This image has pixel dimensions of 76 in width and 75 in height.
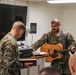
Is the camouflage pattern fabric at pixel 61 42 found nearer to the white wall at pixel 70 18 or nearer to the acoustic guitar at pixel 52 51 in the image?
the acoustic guitar at pixel 52 51

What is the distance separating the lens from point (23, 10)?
18.7ft

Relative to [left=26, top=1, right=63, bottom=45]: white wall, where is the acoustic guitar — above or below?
below

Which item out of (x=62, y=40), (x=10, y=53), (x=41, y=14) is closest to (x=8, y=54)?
(x=10, y=53)

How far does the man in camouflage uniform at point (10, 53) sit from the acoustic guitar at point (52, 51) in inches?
53.0

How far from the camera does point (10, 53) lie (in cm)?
300

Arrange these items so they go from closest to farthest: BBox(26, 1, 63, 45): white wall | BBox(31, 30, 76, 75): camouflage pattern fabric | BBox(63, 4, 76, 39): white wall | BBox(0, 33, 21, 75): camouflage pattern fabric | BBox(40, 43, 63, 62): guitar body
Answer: BBox(0, 33, 21, 75): camouflage pattern fabric < BBox(31, 30, 76, 75): camouflage pattern fabric < BBox(40, 43, 63, 62): guitar body < BBox(26, 1, 63, 45): white wall < BBox(63, 4, 76, 39): white wall

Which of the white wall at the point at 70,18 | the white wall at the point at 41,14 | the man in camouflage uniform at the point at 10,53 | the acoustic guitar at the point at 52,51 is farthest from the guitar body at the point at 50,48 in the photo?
the white wall at the point at 70,18

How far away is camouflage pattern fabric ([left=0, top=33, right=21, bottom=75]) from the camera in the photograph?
3006 millimetres

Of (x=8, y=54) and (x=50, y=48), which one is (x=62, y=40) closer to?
(x=50, y=48)

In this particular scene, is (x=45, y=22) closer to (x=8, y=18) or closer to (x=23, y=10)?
(x=23, y=10)

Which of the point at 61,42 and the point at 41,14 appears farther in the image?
the point at 41,14

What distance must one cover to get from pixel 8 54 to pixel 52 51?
5.43 feet

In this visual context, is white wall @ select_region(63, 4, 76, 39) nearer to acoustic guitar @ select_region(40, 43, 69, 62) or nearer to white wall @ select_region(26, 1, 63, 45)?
white wall @ select_region(26, 1, 63, 45)

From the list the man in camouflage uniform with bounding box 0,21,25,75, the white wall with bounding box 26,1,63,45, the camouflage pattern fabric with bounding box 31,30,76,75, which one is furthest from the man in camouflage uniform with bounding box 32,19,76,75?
the white wall with bounding box 26,1,63,45
